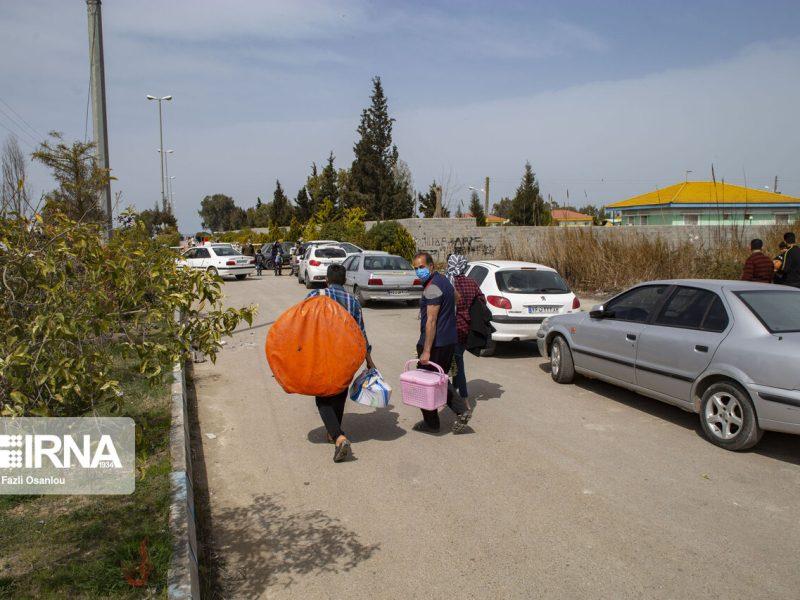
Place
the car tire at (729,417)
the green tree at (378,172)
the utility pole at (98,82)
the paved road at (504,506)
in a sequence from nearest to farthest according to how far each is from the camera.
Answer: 1. the paved road at (504,506)
2. the car tire at (729,417)
3. the utility pole at (98,82)
4. the green tree at (378,172)

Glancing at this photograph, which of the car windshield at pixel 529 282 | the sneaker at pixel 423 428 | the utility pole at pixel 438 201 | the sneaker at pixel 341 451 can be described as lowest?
the sneaker at pixel 423 428

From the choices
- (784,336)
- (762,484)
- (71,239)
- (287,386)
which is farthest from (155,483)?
(784,336)

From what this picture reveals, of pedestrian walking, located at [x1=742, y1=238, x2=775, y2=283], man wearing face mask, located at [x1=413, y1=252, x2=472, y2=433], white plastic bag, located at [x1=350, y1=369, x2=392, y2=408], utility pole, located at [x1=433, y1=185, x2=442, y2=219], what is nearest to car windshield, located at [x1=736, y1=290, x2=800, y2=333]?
man wearing face mask, located at [x1=413, y1=252, x2=472, y2=433]

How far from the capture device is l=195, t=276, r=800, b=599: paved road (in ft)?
12.8

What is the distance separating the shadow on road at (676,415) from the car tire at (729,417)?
24 cm

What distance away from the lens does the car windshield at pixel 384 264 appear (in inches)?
706

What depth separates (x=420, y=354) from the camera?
679 centimetres

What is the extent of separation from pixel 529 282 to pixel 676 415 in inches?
161

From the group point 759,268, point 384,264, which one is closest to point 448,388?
point 759,268

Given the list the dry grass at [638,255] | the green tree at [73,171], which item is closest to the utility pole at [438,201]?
the dry grass at [638,255]

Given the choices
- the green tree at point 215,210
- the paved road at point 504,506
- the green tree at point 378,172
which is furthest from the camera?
the green tree at point 215,210

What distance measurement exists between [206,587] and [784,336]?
5.14 m

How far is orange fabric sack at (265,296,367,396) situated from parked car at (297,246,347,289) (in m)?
17.7

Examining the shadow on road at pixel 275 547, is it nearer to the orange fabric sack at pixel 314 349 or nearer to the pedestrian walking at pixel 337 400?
the pedestrian walking at pixel 337 400
